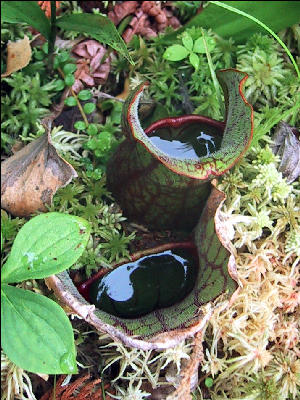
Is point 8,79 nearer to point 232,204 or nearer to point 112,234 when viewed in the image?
point 112,234

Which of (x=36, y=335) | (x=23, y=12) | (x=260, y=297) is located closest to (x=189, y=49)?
(x=23, y=12)

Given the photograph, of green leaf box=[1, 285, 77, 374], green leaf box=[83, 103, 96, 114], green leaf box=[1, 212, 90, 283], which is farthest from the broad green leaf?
green leaf box=[1, 285, 77, 374]

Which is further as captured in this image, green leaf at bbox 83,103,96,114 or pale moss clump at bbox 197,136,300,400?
green leaf at bbox 83,103,96,114

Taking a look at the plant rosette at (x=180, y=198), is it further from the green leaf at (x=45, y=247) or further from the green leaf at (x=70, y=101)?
the green leaf at (x=70, y=101)

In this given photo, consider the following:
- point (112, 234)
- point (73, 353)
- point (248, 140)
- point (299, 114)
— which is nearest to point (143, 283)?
point (112, 234)

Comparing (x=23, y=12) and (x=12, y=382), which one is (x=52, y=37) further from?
(x=12, y=382)

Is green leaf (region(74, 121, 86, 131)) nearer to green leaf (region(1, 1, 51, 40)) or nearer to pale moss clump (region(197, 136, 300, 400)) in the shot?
green leaf (region(1, 1, 51, 40))
